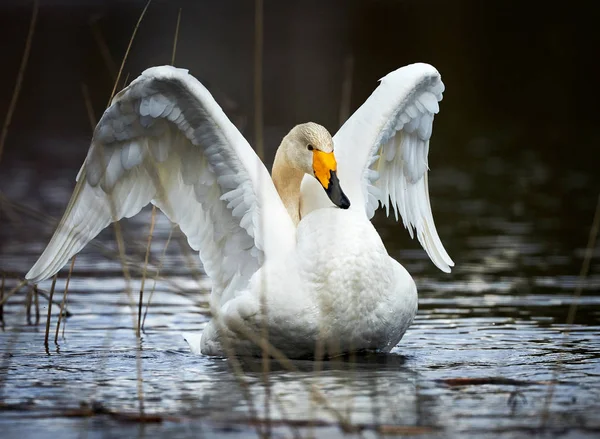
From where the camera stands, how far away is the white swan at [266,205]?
780 cm

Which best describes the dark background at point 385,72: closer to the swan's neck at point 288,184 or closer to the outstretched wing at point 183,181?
the swan's neck at point 288,184

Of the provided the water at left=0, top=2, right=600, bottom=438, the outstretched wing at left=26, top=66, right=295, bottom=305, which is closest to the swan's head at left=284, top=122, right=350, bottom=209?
the outstretched wing at left=26, top=66, right=295, bottom=305

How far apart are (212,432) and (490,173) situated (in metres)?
12.3

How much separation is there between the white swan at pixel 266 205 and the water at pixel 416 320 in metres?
0.26

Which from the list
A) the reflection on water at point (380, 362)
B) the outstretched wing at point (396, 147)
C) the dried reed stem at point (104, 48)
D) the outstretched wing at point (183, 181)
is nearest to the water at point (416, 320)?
the reflection on water at point (380, 362)

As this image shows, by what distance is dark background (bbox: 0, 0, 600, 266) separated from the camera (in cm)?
1755

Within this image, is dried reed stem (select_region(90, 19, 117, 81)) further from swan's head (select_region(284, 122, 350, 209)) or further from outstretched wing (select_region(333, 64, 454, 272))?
outstretched wing (select_region(333, 64, 454, 272))

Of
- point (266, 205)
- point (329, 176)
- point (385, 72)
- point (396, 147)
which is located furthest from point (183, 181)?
point (385, 72)

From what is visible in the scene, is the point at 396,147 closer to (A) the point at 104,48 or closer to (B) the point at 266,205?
(B) the point at 266,205

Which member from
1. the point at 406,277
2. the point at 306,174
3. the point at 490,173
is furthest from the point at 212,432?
the point at 490,173

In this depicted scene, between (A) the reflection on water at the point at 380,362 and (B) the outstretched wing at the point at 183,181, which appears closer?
(A) the reflection on water at the point at 380,362

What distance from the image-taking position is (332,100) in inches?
1027

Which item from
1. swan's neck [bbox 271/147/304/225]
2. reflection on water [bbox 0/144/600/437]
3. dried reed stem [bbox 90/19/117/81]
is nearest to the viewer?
reflection on water [bbox 0/144/600/437]

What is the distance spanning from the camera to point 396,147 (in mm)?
9586
